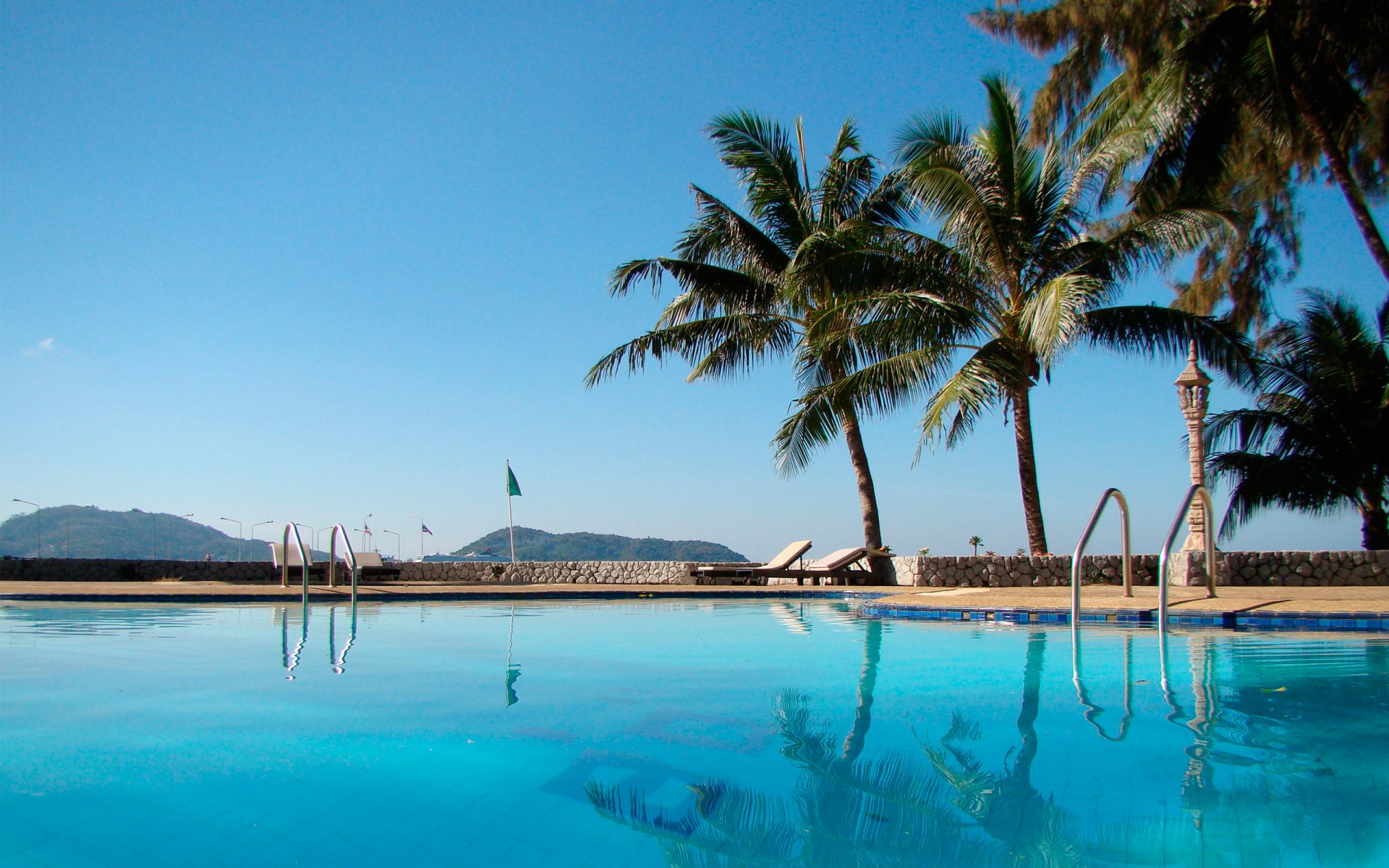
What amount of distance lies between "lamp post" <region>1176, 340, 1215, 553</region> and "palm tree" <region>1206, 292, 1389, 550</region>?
4046 mm

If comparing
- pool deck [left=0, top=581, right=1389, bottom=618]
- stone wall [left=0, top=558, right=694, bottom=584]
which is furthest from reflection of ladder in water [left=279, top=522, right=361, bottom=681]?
stone wall [left=0, top=558, right=694, bottom=584]

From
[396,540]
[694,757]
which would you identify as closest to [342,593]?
[694,757]

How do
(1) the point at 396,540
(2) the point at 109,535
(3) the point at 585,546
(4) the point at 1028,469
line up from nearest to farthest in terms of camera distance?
(4) the point at 1028,469 < (1) the point at 396,540 < (3) the point at 585,546 < (2) the point at 109,535

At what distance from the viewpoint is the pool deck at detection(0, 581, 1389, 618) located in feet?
28.3

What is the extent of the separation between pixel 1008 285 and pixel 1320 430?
6.98 metres

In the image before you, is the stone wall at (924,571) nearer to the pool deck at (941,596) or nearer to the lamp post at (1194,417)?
the lamp post at (1194,417)

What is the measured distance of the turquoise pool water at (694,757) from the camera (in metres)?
2.74

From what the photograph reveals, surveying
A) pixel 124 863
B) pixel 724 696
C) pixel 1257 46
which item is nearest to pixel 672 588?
pixel 724 696

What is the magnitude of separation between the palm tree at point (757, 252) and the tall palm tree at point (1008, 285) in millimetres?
2252

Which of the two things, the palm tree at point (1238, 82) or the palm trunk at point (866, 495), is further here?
the palm trunk at point (866, 495)

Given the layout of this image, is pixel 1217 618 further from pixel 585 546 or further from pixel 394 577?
pixel 585 546

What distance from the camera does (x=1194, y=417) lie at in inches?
520

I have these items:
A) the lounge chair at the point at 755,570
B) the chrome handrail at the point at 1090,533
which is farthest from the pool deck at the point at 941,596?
the lounge chair at the point at 755,570

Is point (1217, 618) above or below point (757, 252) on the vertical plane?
below
